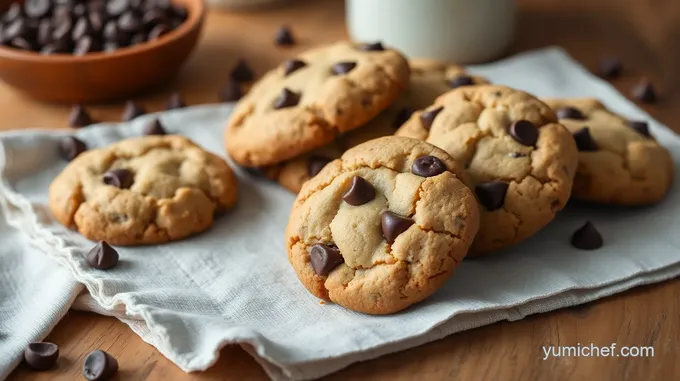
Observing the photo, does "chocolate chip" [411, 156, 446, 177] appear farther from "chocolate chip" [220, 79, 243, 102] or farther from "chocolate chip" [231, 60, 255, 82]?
"chocolate chip" [231, 60, 255, 82]

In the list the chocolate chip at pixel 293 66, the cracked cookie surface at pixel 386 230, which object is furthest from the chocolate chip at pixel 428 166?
the chocolate chip at pixel 293 66

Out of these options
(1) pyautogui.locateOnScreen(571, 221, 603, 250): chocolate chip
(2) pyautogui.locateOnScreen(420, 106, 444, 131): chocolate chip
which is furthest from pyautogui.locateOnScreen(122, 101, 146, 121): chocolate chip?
(1) pyautogui.locateOnScreen(571, 221, 603, 250): chocolate chip

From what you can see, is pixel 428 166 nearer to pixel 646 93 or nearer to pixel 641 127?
pixel 641 127

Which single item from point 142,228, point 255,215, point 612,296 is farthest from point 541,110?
point 142,228

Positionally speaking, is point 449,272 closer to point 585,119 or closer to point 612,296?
point 612,296

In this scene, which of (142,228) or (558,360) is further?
(142,228)

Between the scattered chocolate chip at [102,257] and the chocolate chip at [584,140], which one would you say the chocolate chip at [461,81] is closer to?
the chocolate chip at [584,140]

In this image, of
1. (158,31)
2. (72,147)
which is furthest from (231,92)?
(72,147)
